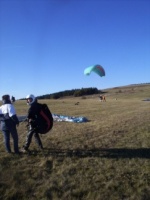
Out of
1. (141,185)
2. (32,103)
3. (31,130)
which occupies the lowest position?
(141,185)

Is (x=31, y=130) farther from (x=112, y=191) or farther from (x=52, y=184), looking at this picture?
(x=112, y=191)

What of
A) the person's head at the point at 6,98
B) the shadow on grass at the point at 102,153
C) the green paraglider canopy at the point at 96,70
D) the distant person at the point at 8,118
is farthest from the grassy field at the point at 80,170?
the green paraglider canopy at the point at 96,70

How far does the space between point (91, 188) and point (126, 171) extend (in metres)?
1.76

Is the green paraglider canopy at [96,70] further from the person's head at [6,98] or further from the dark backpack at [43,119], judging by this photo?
the person's head at [6,98]

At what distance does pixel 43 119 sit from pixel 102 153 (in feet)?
8.71

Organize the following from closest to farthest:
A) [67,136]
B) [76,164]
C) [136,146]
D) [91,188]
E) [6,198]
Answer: [6,198], [91,188], [76,164], [136,146], [67,136]

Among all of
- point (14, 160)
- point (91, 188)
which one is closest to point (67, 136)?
point (14, 160)

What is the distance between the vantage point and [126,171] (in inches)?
354

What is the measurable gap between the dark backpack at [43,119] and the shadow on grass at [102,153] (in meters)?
0.97

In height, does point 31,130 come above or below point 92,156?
above

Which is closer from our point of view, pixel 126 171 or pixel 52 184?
pixel 52 184

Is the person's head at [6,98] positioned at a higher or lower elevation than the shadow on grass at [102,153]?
higher

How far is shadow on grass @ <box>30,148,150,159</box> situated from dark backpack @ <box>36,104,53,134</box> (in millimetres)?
968

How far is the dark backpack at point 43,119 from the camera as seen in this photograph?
10955 mm
